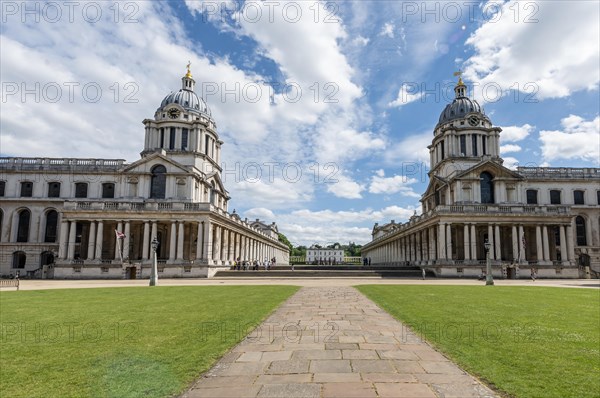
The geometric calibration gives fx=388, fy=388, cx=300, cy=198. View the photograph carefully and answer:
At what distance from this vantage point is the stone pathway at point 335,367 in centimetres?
539

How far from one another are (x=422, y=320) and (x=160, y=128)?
56979mm

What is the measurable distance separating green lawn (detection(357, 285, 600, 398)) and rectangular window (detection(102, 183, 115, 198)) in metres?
53.4

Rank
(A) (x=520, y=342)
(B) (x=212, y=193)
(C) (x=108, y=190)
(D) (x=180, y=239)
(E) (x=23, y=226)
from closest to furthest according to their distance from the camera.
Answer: (A) (x=520, y=342)
(D) (x=180, y=239)
(C) (x=108, y=190)
(E) (x=23, y=226)
(B) (x=212, y=193)

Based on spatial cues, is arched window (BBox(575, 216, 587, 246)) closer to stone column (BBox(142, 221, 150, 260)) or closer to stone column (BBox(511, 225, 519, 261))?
stone column (BBox(511, 225, 519, 261))

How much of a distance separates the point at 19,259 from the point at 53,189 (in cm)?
1126

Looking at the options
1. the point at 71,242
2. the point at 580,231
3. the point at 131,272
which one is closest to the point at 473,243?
the point at 580,231

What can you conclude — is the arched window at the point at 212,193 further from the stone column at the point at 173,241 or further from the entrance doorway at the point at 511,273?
the entrance doorway at the point at 511,273

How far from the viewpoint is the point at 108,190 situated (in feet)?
190

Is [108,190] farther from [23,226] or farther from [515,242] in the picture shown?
[515,242]

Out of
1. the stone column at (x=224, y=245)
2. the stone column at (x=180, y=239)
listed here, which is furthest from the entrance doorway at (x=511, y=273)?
the stone column at (x=180, y=239)

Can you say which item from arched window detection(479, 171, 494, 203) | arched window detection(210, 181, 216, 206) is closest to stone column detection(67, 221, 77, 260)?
arched window detection(210, 181, 216, 206)

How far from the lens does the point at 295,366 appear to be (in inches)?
260

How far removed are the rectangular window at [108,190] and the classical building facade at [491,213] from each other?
4569 cm

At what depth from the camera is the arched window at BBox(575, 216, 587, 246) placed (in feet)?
202
